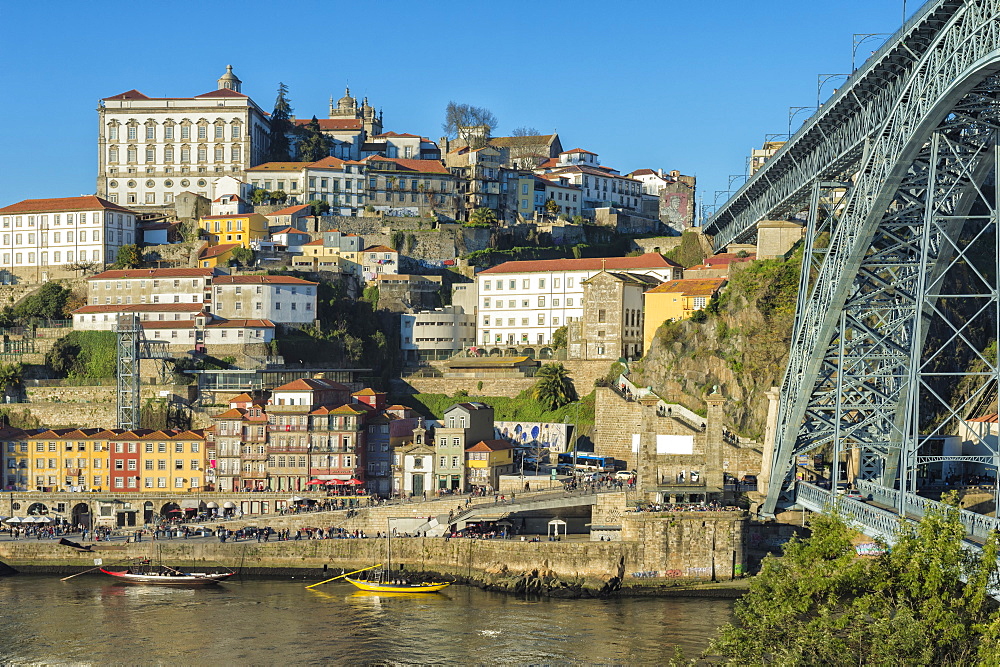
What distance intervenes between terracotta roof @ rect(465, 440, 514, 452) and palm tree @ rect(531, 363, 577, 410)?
22.0ft

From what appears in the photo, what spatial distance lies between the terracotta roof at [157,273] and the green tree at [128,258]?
4.36m

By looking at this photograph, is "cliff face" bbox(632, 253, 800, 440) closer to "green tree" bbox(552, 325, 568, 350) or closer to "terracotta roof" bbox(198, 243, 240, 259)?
"green tree" bbox(552, 325, 568, 350)

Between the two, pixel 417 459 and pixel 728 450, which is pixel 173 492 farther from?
pixel 728 450

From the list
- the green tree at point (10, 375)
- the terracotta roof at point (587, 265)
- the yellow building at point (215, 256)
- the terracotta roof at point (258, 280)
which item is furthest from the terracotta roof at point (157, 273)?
the terracotta roof at point (587, 265)

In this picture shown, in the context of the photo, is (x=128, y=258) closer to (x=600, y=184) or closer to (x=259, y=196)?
(x=259, y=196)

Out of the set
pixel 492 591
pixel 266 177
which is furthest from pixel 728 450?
pixel 266 177

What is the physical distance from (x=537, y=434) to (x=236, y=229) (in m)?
34.6

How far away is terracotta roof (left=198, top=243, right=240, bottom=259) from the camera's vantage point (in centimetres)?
9319

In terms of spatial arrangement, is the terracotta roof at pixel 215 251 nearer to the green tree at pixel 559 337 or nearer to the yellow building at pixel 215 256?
the yellow building at pixel 215 256

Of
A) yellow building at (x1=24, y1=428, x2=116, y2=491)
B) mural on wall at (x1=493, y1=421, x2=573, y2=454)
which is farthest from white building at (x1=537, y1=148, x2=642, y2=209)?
yellow building at (x1=24, y1=428, x2=116, y2=491)

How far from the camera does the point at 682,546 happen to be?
54.8 m

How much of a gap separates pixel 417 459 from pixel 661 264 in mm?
27083

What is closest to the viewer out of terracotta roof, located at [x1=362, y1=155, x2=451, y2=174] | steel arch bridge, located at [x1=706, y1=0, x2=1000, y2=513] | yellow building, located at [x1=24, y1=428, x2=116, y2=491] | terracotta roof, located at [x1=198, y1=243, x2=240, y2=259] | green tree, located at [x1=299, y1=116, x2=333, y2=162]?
steel arch bridge, located at [x1=706, y1=0, x2=1000, y2=513]

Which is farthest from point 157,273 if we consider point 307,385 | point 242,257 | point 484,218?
point 484,218
